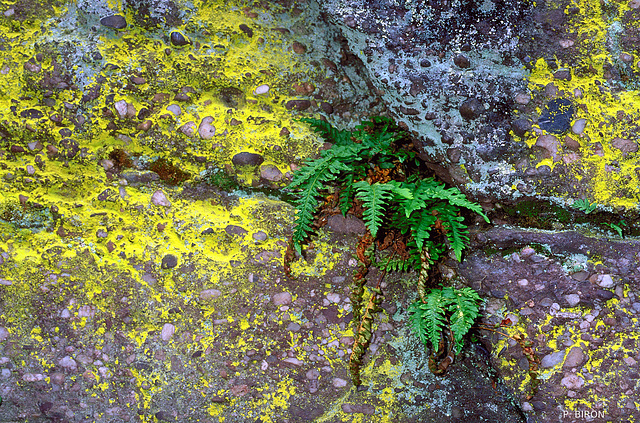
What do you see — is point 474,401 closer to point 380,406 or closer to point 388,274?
point 380,406

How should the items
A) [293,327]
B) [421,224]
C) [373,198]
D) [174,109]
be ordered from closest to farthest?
[373,198] → [421,224] → [293,327] → [174,109]

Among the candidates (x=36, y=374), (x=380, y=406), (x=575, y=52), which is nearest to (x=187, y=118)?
(x=36, y=374)

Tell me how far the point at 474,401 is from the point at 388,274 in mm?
1016

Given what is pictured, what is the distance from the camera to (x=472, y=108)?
10.2ft

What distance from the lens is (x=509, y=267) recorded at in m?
3.13

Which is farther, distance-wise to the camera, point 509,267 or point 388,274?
point 388,274

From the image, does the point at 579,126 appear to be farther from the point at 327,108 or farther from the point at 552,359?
the point at 327,108

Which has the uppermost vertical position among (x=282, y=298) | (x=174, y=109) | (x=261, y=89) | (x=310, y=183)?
(x=261, y=89)

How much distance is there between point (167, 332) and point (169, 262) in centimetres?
48

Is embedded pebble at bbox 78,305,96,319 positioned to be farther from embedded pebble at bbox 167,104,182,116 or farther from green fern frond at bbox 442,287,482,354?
green fern frond at bbox 442,287,482,354

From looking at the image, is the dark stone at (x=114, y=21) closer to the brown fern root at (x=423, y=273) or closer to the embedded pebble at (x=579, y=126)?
the brown fern root at (x=423, y=273)

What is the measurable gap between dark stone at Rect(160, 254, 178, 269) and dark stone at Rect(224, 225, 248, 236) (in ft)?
1.35

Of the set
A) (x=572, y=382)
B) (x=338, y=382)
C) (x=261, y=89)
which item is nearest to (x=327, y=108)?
(x=261, y=89)

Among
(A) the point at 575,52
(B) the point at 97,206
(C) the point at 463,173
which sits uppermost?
(A) the point at 575,52
